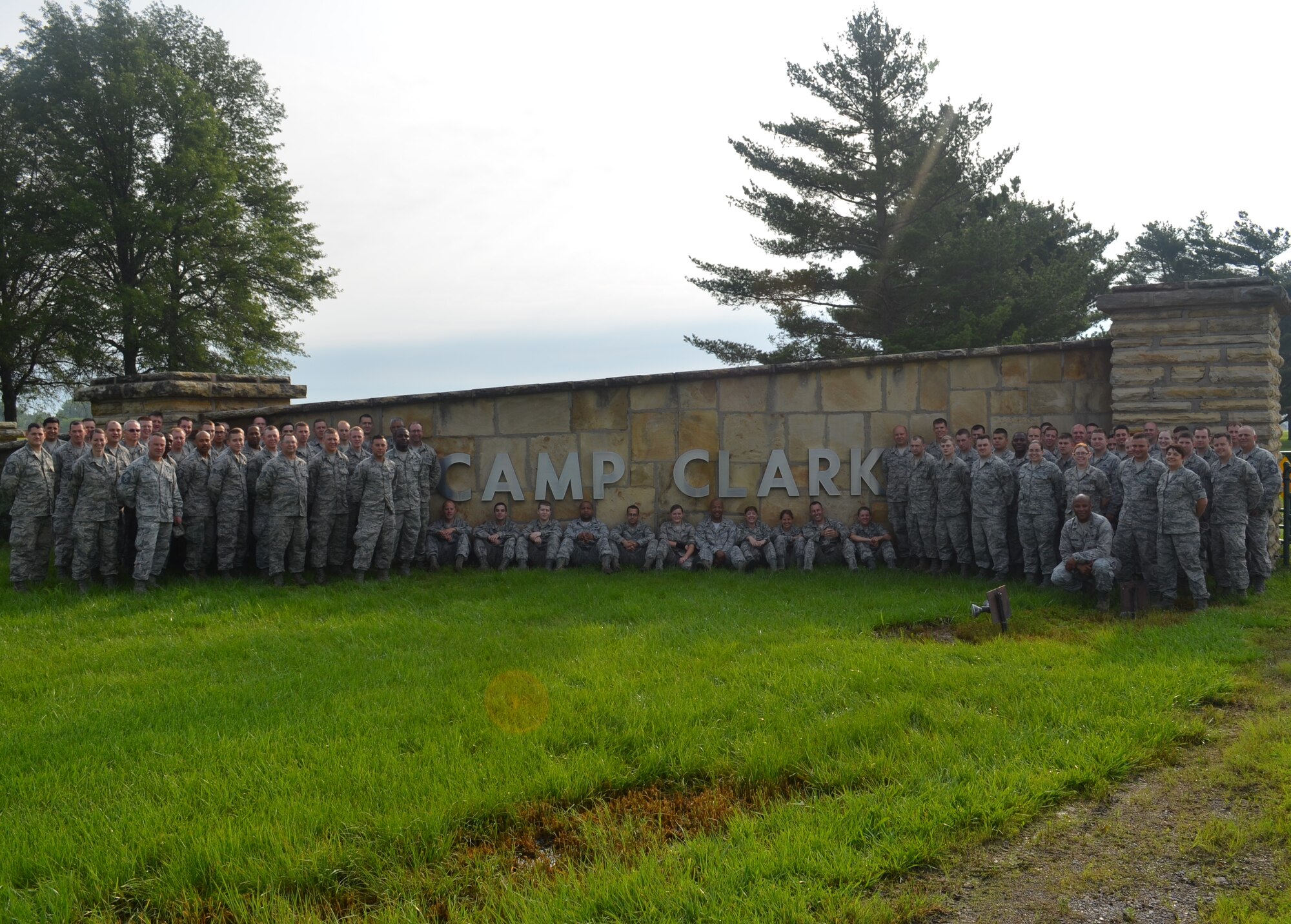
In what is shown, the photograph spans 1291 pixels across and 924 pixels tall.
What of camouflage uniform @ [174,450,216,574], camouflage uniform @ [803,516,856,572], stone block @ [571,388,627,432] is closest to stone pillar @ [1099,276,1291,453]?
camouflage uniform @ [803,516,856,572]

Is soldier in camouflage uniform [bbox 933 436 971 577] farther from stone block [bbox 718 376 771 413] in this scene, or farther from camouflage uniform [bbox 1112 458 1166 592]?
stone block [bbox 718 376 771 413]

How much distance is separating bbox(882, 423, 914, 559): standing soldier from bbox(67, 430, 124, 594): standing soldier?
27.9 feet

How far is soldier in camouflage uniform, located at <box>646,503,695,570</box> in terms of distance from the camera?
11.0 metres

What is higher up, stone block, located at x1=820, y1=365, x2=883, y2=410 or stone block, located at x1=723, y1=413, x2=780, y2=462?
stone block, located at x1=820, y1=365, x2=883, y2=410

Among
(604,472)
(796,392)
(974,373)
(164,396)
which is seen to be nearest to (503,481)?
(604,472)

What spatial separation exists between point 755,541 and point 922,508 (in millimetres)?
1959

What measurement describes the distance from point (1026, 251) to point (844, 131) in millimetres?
5729

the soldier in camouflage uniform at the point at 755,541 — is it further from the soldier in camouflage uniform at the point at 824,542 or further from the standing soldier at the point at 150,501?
the standing soldier at the point at 150,501

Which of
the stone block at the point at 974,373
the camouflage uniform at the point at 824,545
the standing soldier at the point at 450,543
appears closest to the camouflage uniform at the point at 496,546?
the standing soldier at the point at 450,543

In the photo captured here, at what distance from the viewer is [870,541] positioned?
35.7 feet

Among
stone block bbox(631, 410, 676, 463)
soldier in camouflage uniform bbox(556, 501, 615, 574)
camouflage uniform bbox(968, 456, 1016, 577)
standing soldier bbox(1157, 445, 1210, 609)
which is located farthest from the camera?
stone block bbox(631, 410, 676, 463)

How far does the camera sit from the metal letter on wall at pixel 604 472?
11.8m

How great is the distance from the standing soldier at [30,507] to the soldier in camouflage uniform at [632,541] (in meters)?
6.07

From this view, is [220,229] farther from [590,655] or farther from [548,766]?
[548,766]
